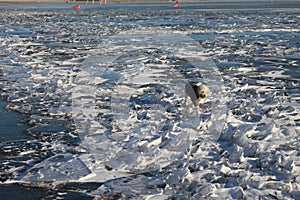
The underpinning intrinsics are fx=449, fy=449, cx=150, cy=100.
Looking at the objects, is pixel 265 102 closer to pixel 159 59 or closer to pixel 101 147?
pixel 101 147

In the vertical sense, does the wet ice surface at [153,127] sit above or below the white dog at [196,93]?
below

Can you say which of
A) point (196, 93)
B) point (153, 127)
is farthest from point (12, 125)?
point (196, 93)

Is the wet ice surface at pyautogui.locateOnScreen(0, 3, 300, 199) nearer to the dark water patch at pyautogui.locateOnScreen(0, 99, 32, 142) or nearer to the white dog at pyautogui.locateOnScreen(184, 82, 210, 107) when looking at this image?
the dark water patch at pyautogui.locateOnScreen(0, 99, 32, 142)

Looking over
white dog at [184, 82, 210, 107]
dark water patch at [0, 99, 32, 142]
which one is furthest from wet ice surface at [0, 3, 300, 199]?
white dog at [184, 82, 210, 107]

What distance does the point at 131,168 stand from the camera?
6.64 meters

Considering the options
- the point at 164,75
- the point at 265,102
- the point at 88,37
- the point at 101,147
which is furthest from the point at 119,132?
the point at 88,37

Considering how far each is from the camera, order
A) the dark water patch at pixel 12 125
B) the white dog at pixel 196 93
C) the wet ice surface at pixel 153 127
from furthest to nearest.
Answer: the white dog at pixel 196 93 < the dark water patch at pixel 12 125 < the wet ice surface at pixel 153 127

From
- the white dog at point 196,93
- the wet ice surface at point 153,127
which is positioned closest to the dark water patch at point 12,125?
the wet ice surface at point 153,127

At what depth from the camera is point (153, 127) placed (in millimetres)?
8672

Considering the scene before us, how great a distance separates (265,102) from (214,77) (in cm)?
376

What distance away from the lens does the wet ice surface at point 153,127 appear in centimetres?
609

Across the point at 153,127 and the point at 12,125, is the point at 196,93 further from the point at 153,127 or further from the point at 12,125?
the point at 12,125

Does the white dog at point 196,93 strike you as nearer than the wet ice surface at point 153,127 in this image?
No

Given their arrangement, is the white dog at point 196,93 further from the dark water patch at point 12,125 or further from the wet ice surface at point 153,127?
the dark water patch at point 12,125
